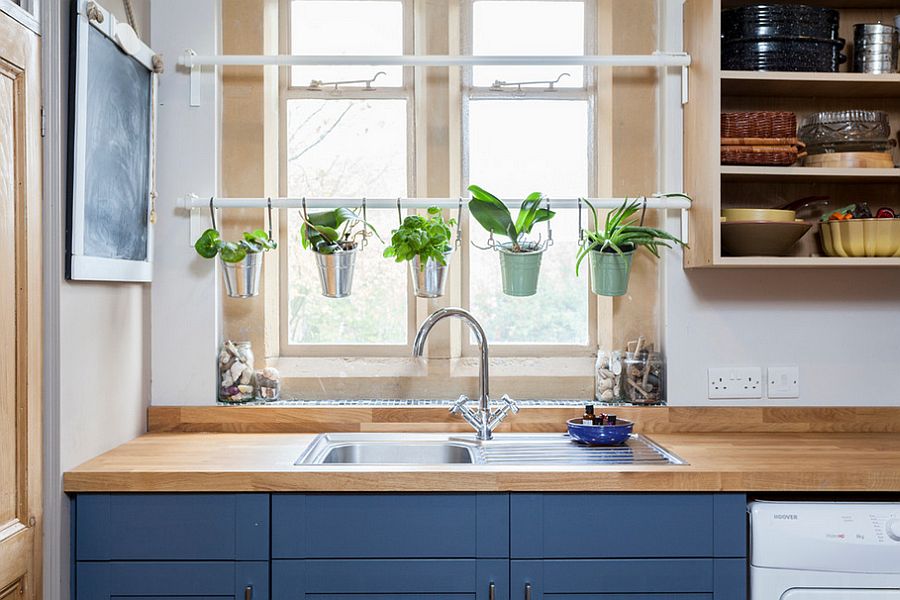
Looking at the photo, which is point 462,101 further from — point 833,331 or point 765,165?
point 833,331

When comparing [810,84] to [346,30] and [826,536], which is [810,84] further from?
[346,30]

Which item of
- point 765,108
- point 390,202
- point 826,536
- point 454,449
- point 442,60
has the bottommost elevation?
→ point 826,536

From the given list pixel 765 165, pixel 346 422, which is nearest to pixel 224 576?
pixel 346 422

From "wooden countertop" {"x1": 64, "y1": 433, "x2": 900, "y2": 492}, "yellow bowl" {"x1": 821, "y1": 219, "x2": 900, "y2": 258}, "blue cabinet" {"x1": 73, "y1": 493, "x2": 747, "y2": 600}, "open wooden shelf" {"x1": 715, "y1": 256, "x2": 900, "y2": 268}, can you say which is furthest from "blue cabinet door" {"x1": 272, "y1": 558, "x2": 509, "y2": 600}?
"yellow bowl" {"x1": 821, "y1": 219, "x2": 900, "y2": 258}

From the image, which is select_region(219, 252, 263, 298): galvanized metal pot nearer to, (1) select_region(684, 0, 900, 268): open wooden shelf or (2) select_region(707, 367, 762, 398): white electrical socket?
(1) select_region(684, 0, 900, 268): open wooden shelf

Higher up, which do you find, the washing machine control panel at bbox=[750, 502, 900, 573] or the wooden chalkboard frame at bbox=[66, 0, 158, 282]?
the wooden chalkboard frame at bbox=[66, 0, 158, 282]

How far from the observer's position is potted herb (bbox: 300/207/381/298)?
230cm

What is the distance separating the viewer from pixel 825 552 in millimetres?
1858

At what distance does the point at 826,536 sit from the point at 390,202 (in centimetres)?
136

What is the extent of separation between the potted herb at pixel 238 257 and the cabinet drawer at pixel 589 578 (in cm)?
102

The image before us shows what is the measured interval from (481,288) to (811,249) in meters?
0.96

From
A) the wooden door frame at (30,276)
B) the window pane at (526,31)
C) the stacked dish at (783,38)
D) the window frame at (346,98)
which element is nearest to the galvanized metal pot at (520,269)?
the window frame at (346,98)

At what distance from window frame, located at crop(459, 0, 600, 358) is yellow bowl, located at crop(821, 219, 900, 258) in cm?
70

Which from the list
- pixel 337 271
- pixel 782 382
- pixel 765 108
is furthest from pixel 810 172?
pixel 337 271
